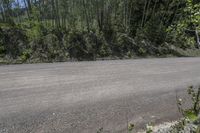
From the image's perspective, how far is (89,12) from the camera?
22125mm

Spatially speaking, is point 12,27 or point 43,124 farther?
point 12,27

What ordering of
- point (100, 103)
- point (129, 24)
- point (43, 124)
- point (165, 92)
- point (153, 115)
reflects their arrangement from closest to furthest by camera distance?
1. point (43, 124)
2. point (153, 115)
3. point (100, 103)
4. point (165, 92)
5. point (129, 24)

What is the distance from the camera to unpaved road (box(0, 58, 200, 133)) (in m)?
5.98

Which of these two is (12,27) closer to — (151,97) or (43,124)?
(151,97)

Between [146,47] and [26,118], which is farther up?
[26,118]

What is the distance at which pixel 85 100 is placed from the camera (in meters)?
7.61

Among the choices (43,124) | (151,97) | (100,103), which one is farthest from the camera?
(151,97)

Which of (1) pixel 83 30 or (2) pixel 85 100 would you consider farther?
(1) pixel 83 30

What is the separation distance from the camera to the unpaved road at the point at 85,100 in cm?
598

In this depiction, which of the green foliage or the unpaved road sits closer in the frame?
the unpaved road

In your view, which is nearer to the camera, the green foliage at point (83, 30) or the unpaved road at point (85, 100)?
the unpaved road at point (85, 100)

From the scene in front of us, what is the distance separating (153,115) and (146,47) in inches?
624

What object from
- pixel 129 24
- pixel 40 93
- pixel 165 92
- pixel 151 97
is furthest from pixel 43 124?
pixel 129 24

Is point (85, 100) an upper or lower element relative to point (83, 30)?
upper
